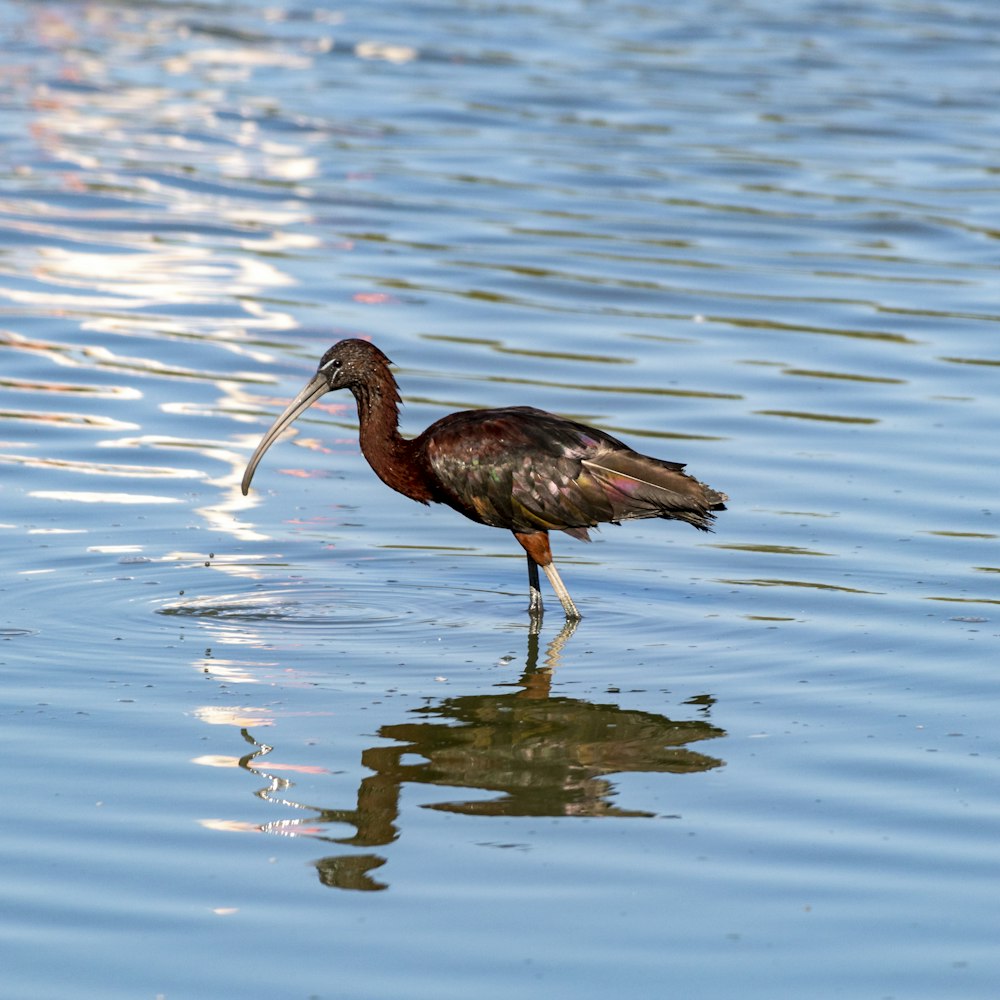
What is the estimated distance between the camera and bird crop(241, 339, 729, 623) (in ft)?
34.5

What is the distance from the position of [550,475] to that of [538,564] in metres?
0.50

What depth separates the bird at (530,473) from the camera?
10.5 m

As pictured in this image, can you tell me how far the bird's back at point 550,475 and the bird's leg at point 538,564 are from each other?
5 centimetres

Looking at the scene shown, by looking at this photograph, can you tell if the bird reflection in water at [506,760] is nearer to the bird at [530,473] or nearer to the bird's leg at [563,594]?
the bird's leg at [563,594]

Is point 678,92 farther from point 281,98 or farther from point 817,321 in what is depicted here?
point 817,321

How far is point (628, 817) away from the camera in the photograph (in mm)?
7676

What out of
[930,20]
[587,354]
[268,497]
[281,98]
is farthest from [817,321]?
[930,20]

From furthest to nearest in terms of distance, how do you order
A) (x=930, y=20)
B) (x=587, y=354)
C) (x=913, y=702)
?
(x=930, y=20)
(x=587, y=354)
(x=913, y=702)

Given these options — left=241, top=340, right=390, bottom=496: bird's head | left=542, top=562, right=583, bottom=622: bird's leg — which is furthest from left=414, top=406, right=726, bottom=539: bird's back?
left=241, top=340, right=390, bottom=496: bird's head

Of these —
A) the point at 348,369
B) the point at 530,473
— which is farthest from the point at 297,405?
the point at 530,473

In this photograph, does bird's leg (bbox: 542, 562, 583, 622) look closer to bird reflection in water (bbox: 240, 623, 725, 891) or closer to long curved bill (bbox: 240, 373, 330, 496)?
bird reflection in water (bbox: 240, 623, 725, 891)

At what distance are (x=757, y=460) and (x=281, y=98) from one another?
1687cm

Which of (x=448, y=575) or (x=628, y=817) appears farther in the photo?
(x=448, y=575)

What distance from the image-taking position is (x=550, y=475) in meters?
10.6
